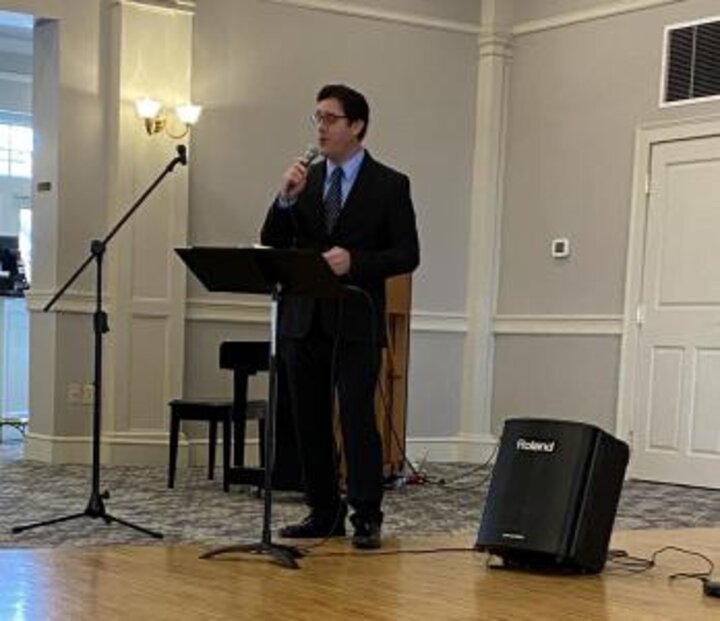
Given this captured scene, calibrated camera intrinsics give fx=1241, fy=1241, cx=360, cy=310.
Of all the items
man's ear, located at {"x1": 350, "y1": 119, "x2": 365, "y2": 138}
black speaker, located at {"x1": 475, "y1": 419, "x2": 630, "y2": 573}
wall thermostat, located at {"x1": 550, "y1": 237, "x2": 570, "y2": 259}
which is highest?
man's ear, located at {"x1": 350, "y1": 119, "x2": 365, "y2": 138}

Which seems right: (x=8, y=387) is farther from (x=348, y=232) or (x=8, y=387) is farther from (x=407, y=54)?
(x=348, y=232)

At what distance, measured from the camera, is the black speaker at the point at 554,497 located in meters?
3.36

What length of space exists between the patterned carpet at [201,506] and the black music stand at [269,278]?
0.86m

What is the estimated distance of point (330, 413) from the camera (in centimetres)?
378

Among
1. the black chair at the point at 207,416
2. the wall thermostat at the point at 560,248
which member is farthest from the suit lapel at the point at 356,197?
the wall thermostat at the point at 560,248

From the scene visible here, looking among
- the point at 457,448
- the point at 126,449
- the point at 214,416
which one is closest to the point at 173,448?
the point at 214,416

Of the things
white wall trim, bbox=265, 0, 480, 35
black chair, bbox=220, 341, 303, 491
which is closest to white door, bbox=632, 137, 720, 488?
white wall trim, bbox=265, 0, 480, 35

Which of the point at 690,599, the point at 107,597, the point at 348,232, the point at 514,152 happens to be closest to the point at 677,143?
the point at 514,152

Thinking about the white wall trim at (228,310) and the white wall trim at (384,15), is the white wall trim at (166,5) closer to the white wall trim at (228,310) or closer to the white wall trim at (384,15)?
the white wall trim at (384,15)

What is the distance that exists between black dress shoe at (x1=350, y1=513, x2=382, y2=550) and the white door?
341 cm

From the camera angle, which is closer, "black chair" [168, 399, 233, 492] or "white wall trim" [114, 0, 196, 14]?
"black chair" [168, 399, 233, 492]

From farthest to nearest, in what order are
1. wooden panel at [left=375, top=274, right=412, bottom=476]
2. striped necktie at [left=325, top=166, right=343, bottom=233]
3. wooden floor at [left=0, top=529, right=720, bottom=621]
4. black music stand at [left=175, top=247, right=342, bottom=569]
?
1. wooden panel at [left=375, top=274, right=412, bottom=476]
2. striped necktie at [left=325, top=166, right=343, bottom=233]
3. black music stand at [left=175, top=247, right=342, bottom=569]
4. wooden floor at [left=0, top=529, right=720, bottom=621]

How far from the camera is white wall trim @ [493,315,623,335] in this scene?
7.18m

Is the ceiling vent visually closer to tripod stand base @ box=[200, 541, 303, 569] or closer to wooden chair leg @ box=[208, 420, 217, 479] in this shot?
wooden chair leg @ box=[208, 420, 217, 479]
